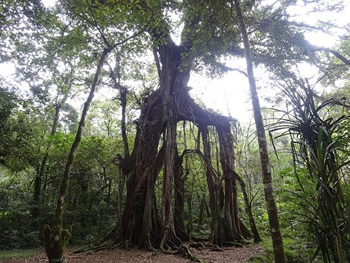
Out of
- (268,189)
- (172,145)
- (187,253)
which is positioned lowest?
(187,253)

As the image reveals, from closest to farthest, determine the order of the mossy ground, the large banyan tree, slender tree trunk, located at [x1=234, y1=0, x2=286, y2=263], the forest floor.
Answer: slender tree trunk, located at [x1=234, y1=0, x2=286, y2=263] < the forest floor < the large banyan tree < the mossy ground

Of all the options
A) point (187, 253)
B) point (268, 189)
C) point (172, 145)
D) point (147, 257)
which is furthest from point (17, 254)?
point (268, 189)

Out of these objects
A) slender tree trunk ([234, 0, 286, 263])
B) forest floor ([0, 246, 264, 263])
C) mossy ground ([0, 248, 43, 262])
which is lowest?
mossy ground ([0, 248, 43, 262])

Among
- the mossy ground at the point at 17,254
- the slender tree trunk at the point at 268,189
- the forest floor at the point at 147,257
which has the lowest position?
the mossy ground at the point at 17,254

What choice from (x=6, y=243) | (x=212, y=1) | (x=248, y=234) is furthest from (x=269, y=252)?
(x=6, y=243)

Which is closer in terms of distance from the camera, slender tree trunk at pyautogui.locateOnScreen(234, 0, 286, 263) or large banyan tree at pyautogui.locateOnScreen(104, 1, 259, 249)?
slender tree trunk at pyautogui.locateOnScreen(234, 0, 286, 263)

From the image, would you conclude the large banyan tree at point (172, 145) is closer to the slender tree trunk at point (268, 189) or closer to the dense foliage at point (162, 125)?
the dense foliage at point (162, 125)

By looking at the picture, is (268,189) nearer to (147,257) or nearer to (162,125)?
(147,257)

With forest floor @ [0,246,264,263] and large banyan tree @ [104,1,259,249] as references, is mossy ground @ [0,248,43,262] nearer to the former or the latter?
forest floor @ [0,246,264,263]

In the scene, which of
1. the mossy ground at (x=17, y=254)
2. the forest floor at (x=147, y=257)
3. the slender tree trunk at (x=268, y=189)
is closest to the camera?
the slender tree trunk at (x=268, y=189)

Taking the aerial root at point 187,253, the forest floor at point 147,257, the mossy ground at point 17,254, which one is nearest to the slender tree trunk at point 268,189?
the forest floor at point 147,257

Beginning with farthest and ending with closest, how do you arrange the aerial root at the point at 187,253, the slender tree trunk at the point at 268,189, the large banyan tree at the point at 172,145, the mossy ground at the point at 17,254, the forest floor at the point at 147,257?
1. the mossy ground at the point at 17,254
2. the large banyan tree at the point at 172,145
3. the forest floor at the point at 147,257
4. the aerial root at the point at 187,253
5. the slender tree trunk at the point at 268,189

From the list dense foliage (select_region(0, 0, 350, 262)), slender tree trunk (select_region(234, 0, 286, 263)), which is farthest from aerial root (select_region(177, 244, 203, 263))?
slender tree trunk (select_region(234, 0, 286, 263))

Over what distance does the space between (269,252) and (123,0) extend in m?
5.58
